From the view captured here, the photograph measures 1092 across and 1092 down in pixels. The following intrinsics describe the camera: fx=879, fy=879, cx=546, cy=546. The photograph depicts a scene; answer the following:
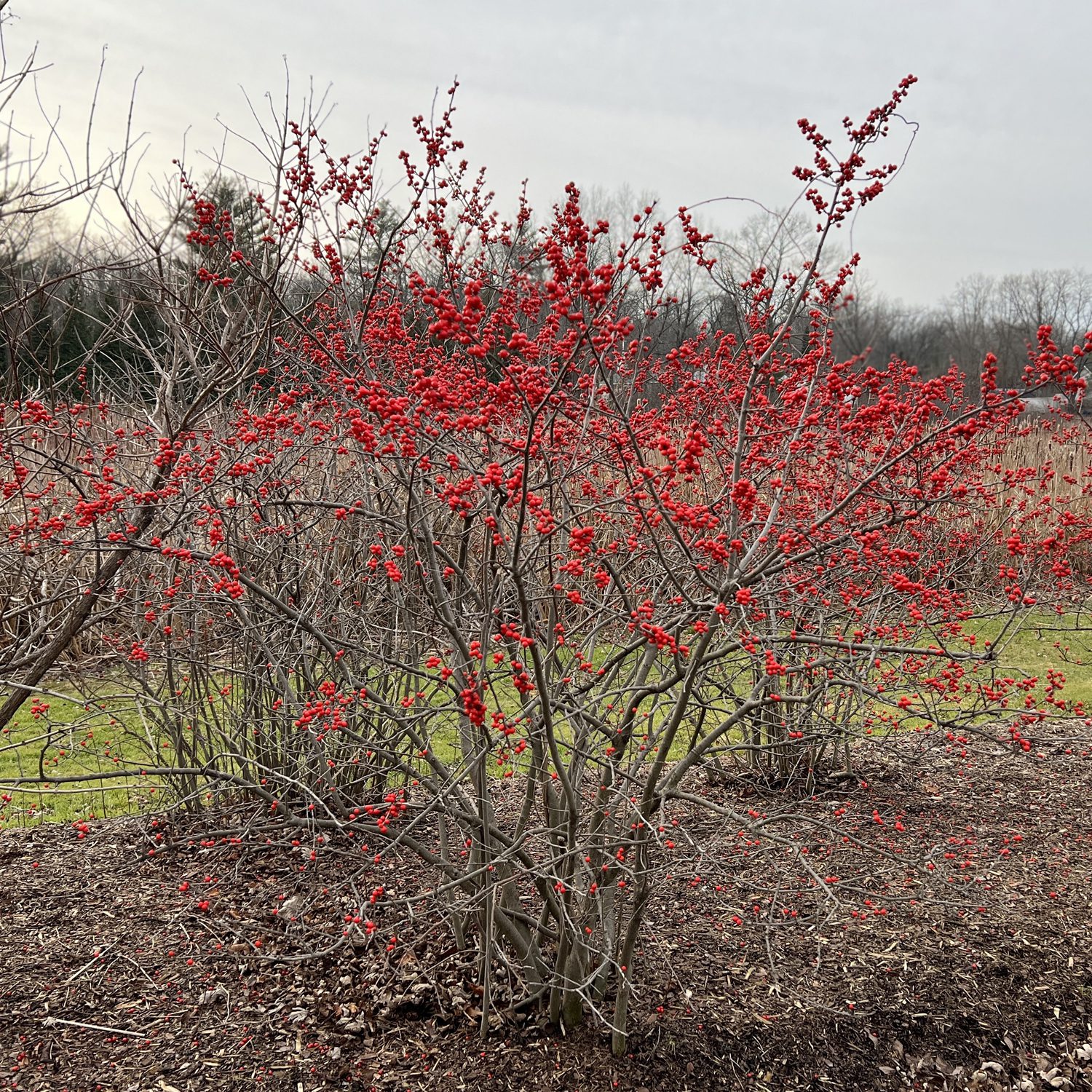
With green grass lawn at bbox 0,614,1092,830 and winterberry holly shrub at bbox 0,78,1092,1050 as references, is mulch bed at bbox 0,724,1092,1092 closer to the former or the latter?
winterberry holly shrub at bbox 0,78,1092,1050

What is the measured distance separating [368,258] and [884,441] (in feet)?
11.8

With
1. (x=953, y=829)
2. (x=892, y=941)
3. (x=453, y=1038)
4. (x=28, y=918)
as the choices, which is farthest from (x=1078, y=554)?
(x=28, y=918)

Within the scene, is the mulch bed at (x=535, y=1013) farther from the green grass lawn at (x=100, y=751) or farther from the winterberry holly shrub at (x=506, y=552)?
the green grass lawn at (x=100, y=751)

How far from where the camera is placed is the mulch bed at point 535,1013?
10.5 feet

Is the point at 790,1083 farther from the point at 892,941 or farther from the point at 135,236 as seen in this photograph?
the point at 135,236

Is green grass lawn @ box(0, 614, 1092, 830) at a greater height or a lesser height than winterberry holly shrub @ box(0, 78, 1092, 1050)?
lesser

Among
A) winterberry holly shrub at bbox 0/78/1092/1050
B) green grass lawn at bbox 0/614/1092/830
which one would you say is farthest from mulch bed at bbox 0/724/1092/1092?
green grass lawn at bbox 0/614/1092/830

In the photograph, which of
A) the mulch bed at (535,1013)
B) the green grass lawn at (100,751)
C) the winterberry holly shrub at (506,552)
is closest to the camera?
the winterberry holly shrub at (506,552)

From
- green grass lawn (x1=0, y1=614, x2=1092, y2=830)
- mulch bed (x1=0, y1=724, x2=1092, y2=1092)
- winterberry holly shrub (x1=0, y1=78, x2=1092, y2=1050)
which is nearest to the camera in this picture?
winterberry holly shrub (x1=0, y1=78, x2=1092, y2=1050)

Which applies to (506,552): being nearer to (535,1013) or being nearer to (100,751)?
(535,1013)

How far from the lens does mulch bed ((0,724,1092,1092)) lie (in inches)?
126

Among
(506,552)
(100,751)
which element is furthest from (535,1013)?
(100,751)

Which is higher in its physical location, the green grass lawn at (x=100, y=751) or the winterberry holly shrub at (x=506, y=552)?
the winterberry holly shrub at (x=506, y=552)

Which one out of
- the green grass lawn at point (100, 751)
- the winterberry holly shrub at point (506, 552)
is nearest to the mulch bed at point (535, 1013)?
the winterberry holly shrub at point (506, 552)
